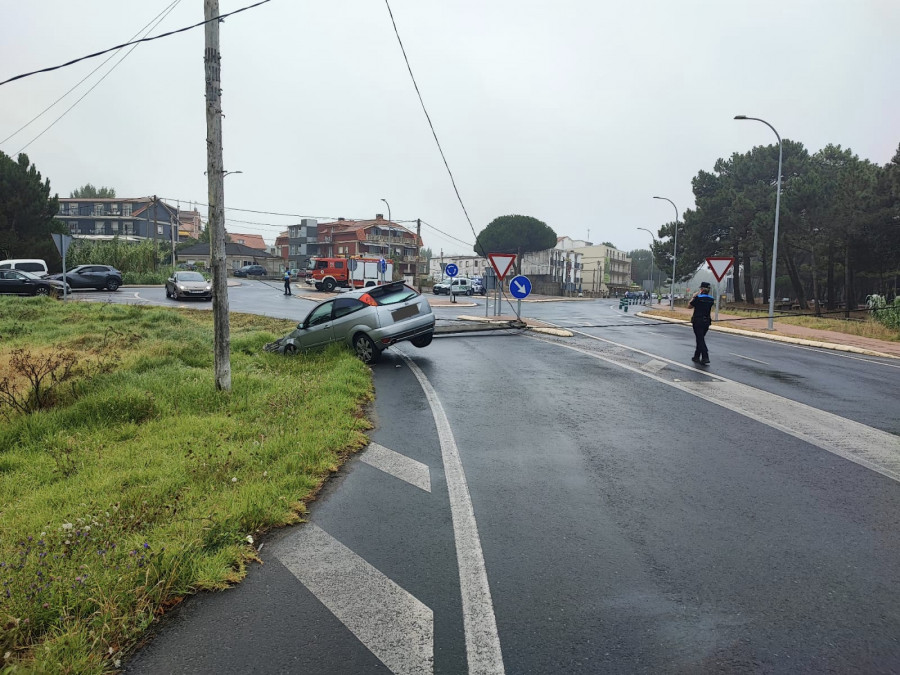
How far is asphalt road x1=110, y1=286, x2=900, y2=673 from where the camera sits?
2920 millimetres

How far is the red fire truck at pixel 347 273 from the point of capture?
46906 mm

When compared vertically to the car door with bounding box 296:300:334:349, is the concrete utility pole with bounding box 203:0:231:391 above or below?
above

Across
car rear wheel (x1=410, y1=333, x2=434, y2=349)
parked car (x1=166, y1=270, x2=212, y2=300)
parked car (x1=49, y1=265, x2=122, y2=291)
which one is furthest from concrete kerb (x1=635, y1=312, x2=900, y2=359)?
parked car (x1=49, y1=265, x2=122, y2=291)

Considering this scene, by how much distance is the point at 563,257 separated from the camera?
113625 millimetres

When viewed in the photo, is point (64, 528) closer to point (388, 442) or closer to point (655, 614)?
point (388, 442)

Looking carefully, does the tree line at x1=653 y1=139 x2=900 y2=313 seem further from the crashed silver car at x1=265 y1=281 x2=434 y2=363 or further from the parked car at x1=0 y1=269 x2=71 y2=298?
the parked car at x1=0 y1=269 x2=71 y2=298

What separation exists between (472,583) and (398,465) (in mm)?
2431

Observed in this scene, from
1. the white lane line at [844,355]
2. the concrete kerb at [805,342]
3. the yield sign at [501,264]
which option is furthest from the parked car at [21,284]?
the white lane line at [844,355]

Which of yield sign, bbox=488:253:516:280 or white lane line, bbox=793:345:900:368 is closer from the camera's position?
white lane line, bbox=793:345:900:368

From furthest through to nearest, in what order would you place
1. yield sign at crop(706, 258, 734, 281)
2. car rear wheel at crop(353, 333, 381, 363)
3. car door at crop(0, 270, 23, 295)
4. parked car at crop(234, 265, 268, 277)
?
parked car at crop(234, 265, 268, 277), car door at crop(0, 270, 23, 295), yield sign at crop(706, 258, 734, 281), car rear wheel at crop(353, 333, 381, 363)

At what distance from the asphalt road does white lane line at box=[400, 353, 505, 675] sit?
0.05 ft

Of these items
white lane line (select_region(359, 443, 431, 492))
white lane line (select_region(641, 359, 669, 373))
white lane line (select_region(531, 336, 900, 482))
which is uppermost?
white lane line (select_region(641, 359, 669, 373))

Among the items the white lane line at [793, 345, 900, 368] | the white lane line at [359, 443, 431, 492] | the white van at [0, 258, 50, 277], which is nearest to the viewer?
the white lane line at [359, 443, 431, 492]

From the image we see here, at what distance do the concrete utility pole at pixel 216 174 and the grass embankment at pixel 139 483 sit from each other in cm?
112
